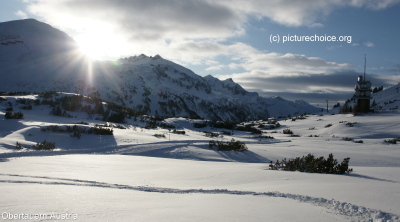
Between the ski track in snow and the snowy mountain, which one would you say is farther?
the snowy mountain

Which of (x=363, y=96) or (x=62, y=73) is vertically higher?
(x=62, y=73)

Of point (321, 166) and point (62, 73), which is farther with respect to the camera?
point (62, 73)

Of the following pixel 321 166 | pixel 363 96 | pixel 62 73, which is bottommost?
pixel 321 166

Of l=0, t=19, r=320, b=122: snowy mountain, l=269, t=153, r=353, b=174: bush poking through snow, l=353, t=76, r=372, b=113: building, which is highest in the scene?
l=0, t=19, r=320, b=122: snowy mountain

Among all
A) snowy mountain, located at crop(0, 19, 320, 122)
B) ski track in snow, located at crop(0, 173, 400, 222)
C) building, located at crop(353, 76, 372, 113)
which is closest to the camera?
ski track in snow, located at crop(0, 173, 400, 222)

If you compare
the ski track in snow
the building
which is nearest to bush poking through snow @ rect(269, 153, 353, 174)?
the ski track in snow

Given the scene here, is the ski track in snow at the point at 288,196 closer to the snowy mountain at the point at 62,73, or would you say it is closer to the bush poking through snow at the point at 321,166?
the bush poking through snow at the point at 321,166

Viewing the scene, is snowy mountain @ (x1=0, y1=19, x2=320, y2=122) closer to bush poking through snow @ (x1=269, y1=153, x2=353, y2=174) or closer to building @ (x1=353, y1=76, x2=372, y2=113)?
building @ (x1=353, y1=76, x2=372, y2=113)

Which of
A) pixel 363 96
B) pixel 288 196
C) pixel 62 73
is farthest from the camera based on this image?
pixel 62 73

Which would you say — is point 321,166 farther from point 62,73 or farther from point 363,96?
point 62,73

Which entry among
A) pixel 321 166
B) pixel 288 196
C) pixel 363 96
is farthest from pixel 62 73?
pixel 288 196

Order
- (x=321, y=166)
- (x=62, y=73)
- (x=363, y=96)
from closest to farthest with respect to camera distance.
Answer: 1. (x=321, y=166)
2. (x=363, y=96)
3. (x=62, y=73)

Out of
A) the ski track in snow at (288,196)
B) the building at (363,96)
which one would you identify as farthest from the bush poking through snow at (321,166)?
the building at (363,96)

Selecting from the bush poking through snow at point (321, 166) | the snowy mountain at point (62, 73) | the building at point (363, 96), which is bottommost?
the bush poking through snow at point (321, 166)
